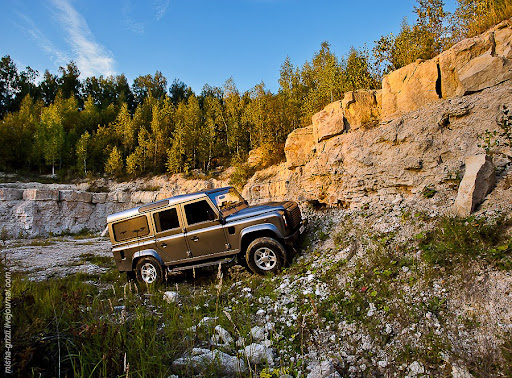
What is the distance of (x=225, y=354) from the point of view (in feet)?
11.2

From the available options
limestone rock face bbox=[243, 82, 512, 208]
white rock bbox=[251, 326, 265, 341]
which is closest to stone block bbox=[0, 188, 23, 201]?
limestone rock face bbox=[243, 82, 512, 208]

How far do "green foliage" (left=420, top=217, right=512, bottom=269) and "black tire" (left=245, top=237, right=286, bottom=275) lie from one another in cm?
327

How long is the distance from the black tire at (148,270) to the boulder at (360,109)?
9.97 m

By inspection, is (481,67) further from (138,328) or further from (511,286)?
(138,328)

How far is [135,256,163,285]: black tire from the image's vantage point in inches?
314

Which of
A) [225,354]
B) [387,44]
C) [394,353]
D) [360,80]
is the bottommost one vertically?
[394,353]

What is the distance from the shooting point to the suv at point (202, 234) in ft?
22.5

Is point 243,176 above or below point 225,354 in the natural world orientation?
above

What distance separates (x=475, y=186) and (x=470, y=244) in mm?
1682

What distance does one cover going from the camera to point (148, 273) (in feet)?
26.8

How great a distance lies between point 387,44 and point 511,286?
16.5m

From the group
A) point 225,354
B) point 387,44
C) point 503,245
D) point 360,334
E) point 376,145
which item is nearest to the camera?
point 225,354

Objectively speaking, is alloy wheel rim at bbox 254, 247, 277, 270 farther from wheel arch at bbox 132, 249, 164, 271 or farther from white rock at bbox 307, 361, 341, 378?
white rock at bbox 307, 361, 341, 378

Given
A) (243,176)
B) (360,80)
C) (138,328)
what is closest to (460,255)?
(138,328)
